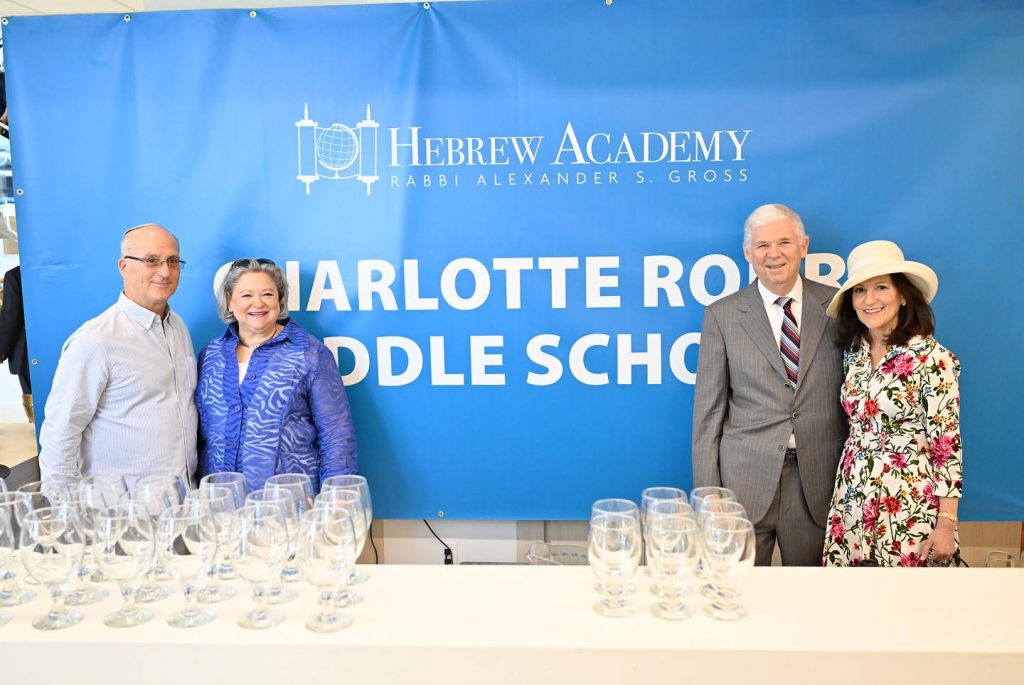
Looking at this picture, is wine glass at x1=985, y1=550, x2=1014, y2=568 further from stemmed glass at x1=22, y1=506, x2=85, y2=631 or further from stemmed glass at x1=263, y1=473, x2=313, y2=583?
stemmed glass at x1=22, y1=506, x2=85, y2=631

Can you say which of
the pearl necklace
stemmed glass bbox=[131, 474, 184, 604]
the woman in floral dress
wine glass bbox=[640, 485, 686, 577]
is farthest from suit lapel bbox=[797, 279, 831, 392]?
stemmed glass bbox=[131, 474, 184, 604]

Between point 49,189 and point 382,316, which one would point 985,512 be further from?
point 49,189

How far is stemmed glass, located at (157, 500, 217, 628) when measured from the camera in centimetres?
122

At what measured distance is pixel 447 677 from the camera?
114 cm

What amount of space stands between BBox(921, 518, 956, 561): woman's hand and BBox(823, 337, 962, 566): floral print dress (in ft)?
0.06

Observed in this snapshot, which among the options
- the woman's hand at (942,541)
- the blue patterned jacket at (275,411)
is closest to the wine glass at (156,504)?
the blue patterned jacket at (275,411)

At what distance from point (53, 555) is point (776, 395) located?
203cm

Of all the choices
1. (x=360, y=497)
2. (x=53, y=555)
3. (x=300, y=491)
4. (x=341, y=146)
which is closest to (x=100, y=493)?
(x=53, y=555)

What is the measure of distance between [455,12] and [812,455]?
6.51 feet

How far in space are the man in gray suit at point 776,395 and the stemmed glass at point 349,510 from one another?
158 centimetres

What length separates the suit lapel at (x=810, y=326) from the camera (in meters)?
2.52

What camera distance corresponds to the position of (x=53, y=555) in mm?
1209

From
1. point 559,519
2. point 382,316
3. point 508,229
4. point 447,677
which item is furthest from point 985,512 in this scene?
point 447,677

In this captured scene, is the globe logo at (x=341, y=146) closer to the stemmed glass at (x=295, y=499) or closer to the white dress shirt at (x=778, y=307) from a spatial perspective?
the white dress shirt at (x=778, y=307)
